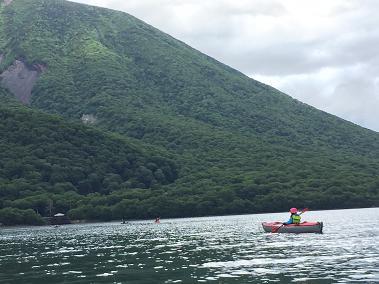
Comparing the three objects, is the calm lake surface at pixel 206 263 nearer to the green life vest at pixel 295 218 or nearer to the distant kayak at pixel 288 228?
the distant kayak at pixel 288 228

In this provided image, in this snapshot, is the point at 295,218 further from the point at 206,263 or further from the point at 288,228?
the point at 206,263

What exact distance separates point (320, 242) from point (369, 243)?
26.1 ft

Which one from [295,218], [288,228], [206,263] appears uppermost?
[295,218]

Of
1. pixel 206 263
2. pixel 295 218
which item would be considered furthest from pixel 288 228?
pixel 206 263

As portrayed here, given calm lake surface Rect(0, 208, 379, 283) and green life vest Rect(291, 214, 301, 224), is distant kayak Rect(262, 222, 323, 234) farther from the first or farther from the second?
calm lake surface Rect(0, 208, 379, 283)

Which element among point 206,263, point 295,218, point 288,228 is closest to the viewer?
point 206,263

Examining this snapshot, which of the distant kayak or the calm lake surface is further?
the distant kayak

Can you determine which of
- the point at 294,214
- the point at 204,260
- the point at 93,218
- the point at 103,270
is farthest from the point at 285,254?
the point at 93,218

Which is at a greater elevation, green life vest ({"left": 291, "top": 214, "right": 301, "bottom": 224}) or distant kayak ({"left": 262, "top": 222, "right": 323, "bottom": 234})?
green life vest ({"left": 291, "top": 214, "right": 301, "bottom": 224})

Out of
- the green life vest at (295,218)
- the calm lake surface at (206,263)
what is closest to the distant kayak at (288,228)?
the green life vest at (295,218)

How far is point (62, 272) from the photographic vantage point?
52031mm

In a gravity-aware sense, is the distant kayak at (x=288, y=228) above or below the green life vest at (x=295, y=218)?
below

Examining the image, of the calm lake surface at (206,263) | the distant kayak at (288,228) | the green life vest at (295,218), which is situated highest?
the green life vest at (295,218)

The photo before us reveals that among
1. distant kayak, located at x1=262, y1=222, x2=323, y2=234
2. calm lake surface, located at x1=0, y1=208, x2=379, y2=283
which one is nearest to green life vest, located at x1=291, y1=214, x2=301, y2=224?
distant kayak, located at x1=262, y1=222, x2=323, y2=234
